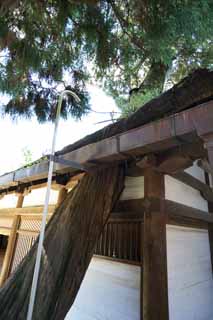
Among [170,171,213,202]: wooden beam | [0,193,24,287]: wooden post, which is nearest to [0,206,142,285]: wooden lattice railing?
[0,193,24,287]: wooden post

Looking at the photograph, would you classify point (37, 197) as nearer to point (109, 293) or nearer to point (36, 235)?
point (36, 235)

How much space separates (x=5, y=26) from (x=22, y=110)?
1291mm

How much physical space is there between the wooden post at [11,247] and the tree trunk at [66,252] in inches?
78.0

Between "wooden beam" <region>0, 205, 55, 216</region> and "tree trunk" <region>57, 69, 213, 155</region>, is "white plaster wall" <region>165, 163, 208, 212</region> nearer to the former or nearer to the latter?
"tree trunk" <region>57, 69, 213, 155</region>

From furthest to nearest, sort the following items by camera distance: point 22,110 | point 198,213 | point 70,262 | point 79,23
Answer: point 22,110, point 198,213, point 79,23, point 70,262

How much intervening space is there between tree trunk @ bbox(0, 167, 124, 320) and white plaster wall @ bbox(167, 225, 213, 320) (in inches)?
31.9

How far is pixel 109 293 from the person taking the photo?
5.93ft

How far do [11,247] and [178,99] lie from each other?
3222mm

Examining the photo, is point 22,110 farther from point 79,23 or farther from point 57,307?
point 57,307

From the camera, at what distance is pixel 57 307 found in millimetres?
1255

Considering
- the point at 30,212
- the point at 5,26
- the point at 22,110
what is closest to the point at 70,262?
the point at 30,212

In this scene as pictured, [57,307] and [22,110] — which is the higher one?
[22,110]

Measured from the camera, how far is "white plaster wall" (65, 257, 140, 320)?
5.38ft

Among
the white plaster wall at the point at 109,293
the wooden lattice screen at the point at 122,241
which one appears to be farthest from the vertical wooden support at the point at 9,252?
the wooden lattice screen at the point at 122,241
